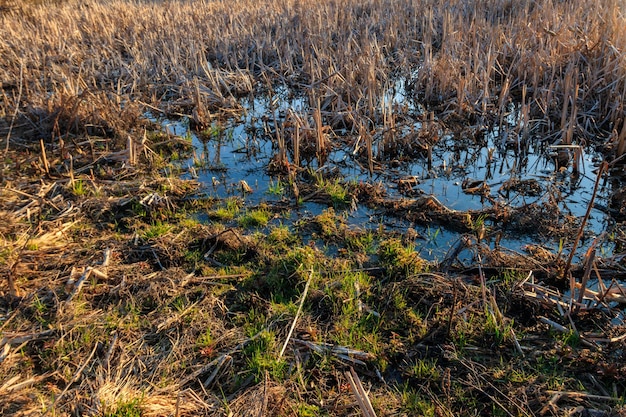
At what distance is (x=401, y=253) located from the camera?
381 centimetres

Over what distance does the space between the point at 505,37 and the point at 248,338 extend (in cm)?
738

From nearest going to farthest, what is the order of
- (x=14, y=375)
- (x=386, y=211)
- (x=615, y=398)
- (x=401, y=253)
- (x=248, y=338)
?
(x=615, y=398), (x=14, y=375), (x=248, y=338), (x=401, y=253), (x=386, y=211)

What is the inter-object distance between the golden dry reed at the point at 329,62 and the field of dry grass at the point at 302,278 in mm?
64

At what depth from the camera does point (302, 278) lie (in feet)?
11.7

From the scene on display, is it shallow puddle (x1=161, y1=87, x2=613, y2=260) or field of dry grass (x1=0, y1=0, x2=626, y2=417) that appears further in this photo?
shallow puddle (x1=161, y1=87, x2=613, y2=260)

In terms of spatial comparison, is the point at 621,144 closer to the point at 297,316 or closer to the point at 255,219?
the point at 255,219

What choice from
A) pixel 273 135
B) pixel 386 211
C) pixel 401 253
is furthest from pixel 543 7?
pixel 401 253

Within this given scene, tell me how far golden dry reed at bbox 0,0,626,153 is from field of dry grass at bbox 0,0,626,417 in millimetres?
64

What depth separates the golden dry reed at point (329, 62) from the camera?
6301 millimetres

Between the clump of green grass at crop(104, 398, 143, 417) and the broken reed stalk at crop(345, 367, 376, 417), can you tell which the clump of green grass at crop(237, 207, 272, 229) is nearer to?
the clump of green grass at crop(104, 398, 143, 417)

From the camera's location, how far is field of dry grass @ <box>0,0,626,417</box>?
269 centimetres

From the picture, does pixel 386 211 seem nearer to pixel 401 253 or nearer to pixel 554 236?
pixel 401 253

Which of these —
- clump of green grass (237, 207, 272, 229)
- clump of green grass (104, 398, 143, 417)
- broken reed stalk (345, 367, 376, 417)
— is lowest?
clump of green grass (237, 207, 272, 229)

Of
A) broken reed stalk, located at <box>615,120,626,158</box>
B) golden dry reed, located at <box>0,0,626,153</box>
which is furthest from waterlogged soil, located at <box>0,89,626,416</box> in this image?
golden dry reed, located at <box>0,0,626,153</box>
